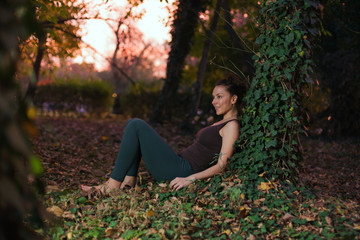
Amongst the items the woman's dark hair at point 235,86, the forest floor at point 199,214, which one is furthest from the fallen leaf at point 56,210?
the woman's dark hair at point 235,86

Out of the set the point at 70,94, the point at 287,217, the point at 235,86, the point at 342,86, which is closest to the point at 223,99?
the point at 235,86

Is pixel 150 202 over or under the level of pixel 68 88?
under

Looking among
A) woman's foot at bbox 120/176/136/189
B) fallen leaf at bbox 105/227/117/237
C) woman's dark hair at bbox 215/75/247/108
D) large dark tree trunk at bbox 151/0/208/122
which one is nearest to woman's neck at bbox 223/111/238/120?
woman's dark hair at bbox 215/75/247/108

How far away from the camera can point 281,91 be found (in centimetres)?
350

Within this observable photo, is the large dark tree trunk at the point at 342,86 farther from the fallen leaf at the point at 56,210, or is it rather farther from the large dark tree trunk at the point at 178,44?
the fallen leaf at the point at 56,210

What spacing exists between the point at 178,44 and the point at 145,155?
6123 mm

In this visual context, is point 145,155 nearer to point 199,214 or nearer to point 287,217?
point 199,214

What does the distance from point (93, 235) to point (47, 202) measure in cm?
98

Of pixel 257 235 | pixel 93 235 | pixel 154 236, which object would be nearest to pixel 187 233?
pixel 154 236

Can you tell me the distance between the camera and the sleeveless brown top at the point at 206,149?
3816 mm

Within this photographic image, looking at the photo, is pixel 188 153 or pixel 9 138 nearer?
pixel 9 138

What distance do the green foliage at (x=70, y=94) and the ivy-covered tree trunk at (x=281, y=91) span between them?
10.9 metres

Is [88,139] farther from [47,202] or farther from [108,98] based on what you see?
[108,98]

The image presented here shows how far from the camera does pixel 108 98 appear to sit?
15.1m
